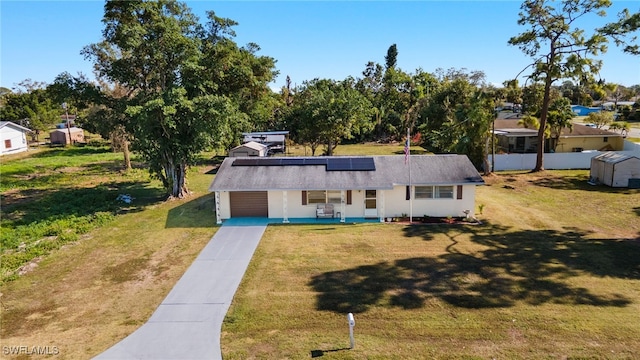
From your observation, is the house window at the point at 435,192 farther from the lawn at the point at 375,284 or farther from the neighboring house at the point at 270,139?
the neighboring house at the point at 270,139

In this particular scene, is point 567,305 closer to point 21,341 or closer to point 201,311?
point 201,311

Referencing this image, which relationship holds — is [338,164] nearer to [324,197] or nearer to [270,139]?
[324,197]

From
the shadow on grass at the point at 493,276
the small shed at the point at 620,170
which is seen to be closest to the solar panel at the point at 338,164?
the shadow on grass at the point at 493,276

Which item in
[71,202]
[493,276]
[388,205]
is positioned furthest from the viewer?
[71,202]

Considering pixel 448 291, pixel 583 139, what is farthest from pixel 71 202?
pixel 583 139

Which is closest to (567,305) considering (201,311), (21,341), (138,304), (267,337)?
(267,337)

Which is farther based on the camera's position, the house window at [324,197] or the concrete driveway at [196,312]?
the house window at [324,197]

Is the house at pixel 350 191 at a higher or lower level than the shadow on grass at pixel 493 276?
higher
